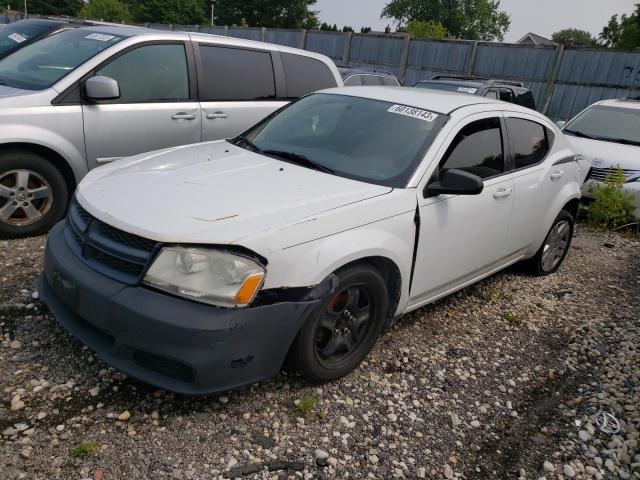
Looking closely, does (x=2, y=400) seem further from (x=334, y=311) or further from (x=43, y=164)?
(x=43, y=164)

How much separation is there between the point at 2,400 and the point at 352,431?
1.74 meters

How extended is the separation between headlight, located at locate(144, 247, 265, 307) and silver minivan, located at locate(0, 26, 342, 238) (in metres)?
2.51

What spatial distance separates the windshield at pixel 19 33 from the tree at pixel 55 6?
70855mm

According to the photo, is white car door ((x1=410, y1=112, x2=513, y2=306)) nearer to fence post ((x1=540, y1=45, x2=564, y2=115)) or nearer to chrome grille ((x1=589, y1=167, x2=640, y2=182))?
chrome grille ((x1=589, y1=167, x2=640, y2=182))

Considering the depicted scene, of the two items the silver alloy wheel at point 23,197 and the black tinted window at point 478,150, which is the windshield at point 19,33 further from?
the black tinted window at point 478,150

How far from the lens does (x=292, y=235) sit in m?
2.51

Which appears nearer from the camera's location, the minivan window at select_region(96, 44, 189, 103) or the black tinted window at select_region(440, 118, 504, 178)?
the black tinted window at select_region(440, 118, 504, 178)

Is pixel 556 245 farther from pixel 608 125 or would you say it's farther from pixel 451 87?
pixel 451 87

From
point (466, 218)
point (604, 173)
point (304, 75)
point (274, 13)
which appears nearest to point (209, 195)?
point (466, 218)

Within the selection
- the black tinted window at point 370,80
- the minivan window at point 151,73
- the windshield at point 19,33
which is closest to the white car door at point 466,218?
the minivan window at point 151,73

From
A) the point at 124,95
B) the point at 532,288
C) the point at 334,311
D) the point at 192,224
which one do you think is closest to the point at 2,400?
the point at 192,224

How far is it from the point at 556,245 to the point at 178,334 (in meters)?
3.99

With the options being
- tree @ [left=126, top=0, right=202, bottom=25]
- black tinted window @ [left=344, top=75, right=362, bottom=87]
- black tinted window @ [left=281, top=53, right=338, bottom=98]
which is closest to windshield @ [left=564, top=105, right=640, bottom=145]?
black tinted window @ [left=281, top=53, right=338, bottom=98]

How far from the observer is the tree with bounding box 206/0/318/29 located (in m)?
48.8
